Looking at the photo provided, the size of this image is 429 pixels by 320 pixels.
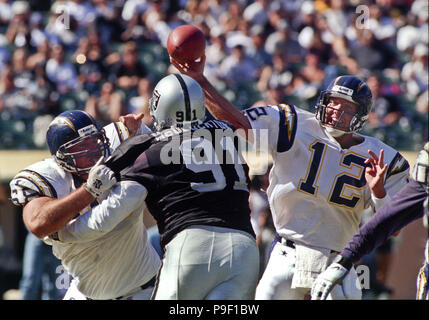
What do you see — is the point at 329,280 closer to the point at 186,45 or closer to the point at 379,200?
the point at 379,200

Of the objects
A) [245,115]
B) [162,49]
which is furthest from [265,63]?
[245,115]

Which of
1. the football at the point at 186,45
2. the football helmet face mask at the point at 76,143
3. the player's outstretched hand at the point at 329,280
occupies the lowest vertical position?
the player's outstretched hand at the point at 329,280

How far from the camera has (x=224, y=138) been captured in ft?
14.0

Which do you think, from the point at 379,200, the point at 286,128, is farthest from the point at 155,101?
the point at 379,200

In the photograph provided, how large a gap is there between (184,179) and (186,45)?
60.9 inches

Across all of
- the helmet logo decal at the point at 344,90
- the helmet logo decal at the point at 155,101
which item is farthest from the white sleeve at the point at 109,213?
the helmet logo decal at the point at 344,90

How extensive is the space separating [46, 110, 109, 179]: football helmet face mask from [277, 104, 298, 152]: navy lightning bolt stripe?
1.22m

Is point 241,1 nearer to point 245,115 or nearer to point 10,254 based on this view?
point 10,254

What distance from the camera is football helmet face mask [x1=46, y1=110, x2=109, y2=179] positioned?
456cm

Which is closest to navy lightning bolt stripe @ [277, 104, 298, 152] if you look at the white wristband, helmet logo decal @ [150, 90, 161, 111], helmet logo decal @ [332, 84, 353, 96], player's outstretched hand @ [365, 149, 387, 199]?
helmet logo decal @ [332, 84, 353, 96]

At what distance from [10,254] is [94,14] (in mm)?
3960

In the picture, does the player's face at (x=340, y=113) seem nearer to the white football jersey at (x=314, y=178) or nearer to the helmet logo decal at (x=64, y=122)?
the white football jersey at (x=314, y=178)

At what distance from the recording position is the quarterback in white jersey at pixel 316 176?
5008mm

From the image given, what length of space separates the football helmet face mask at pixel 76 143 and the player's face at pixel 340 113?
5.19 ft
